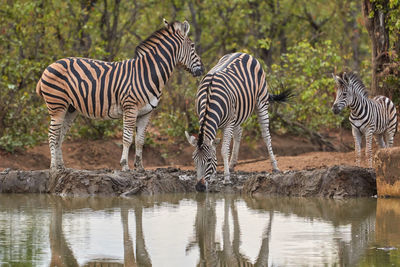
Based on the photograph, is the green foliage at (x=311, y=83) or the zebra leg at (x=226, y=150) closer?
the zebra leg at (x=226, y=150)

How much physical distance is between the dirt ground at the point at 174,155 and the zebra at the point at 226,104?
Answer: 1508 mm

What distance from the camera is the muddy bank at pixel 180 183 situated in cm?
1127

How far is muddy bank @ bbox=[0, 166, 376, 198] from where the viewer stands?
444 inches

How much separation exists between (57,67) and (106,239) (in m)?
6.40

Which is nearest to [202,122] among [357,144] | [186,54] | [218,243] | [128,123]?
[128,123]

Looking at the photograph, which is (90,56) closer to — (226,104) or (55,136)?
(55,136)

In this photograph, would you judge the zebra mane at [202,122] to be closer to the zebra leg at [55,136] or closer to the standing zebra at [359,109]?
the zebra leg at [55,136]

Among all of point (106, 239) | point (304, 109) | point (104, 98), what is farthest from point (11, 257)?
point (304, 109)

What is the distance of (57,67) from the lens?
13352mm

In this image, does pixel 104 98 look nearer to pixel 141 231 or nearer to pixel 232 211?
pixel 232 211

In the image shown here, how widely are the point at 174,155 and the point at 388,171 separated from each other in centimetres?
812

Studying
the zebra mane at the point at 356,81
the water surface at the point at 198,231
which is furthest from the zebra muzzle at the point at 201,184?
the zebra mane at the point at 356,81

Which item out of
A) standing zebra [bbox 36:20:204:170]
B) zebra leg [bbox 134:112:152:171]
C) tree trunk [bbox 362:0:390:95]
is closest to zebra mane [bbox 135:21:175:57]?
standing zebra [bbox 36:20:204:170]

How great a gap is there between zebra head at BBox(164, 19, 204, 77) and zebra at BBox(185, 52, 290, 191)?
0.46 m
